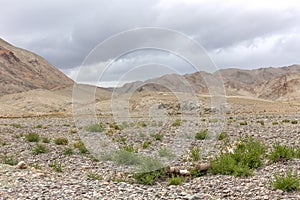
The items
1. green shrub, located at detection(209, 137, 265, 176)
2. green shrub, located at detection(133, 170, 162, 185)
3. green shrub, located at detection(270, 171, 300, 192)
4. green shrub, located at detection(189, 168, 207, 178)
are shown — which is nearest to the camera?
green shrub, located at detection(270, 171, 300, 192)

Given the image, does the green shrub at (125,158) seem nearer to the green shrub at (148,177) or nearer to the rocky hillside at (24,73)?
the green shrub at (148,177)

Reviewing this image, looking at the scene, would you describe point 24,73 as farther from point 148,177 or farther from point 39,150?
point 148,177

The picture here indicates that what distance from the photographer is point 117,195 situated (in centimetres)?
841

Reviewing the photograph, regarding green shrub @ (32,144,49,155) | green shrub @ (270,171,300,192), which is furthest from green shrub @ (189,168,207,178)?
green shrub @ (32,144,49,155)

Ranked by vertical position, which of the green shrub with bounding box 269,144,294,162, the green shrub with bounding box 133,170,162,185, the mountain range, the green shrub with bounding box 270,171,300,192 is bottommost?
the green shrub with bounding box 133,170,162,185

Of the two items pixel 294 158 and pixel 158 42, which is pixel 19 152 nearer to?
pixel 158 42

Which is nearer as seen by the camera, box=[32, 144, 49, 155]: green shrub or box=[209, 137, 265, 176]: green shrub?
box=[209, 137, 265, 176]: green shrub

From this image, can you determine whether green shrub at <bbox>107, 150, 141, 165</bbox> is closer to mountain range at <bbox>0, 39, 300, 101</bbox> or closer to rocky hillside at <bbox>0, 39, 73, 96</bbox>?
mountain range at <bbox>0, 39, 300, 101</bbox>

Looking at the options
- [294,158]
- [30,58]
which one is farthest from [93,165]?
[30,58]

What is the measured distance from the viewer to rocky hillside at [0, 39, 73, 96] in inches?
5261

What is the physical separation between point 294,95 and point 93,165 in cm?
11143

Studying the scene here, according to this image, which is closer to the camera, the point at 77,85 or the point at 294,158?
the point at 294,158

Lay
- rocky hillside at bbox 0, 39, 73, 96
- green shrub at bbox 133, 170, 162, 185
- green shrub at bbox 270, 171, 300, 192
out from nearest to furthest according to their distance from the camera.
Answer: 1. green shrub at bbox 270, 171, 300, 192
2. green shrub at bbox 133, 170, 162, 185
3. rocky hillside at bbox 0, 39, 73, 96

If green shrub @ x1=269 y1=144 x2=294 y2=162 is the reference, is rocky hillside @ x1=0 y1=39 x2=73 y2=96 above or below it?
above
